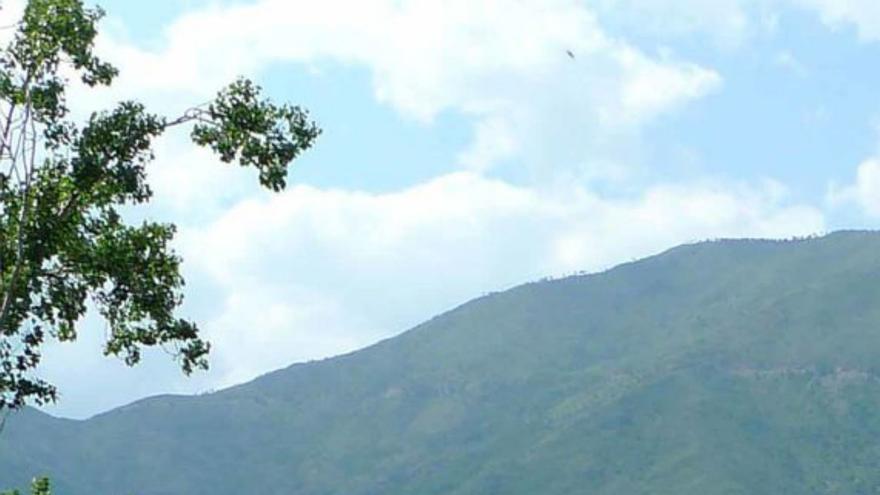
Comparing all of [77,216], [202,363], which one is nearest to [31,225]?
[77,216]

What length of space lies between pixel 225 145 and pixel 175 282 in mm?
2690

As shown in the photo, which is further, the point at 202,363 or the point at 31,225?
the point at 202,363

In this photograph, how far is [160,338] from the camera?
88.0ft

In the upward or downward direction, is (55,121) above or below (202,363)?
above

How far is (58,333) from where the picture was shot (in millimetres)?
26734

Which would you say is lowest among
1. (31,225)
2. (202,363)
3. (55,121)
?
(202,363)

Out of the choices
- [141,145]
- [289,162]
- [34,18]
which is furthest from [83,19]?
[289,162]

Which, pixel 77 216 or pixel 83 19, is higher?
pixel 83 19

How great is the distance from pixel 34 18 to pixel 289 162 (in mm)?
5135

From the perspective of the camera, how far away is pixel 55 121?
26.4 meters

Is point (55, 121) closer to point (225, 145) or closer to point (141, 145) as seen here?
point (141, 145)

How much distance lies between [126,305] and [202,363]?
1786mm

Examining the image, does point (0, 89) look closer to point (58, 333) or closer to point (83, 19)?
point (83, 19)

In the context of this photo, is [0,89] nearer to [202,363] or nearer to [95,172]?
[95,172]
